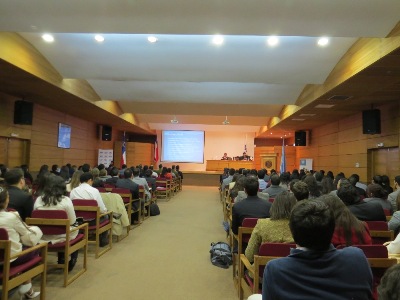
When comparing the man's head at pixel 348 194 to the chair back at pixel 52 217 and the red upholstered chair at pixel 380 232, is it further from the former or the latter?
the chair back at pixel 52 217

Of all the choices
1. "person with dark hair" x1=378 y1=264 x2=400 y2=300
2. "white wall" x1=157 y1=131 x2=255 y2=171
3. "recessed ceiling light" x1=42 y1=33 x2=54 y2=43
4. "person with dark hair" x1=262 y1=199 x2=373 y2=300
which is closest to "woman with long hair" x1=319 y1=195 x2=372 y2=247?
"person with dark hair" x1=262 y1=199 x2=373 y2=300

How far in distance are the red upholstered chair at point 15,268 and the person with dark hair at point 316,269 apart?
207cm

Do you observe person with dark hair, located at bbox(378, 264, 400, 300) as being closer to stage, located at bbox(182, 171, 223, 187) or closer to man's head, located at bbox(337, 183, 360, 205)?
man's head, located at bbox(337, 183, 360, 205)

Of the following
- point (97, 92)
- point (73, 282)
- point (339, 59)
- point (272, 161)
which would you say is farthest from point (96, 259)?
point (272, 161)

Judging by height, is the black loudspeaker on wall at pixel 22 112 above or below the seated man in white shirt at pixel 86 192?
above

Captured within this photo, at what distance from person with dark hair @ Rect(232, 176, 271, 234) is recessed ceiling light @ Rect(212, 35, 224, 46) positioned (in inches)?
143

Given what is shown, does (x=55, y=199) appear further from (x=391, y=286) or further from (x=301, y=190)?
(x=391, y=286)

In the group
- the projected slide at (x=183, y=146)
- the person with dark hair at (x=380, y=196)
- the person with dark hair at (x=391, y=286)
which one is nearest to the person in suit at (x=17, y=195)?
the person with dark hair at (x=391, y=286)

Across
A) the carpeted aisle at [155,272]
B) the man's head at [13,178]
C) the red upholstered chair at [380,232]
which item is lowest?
the carpeted aisle at [155,272]

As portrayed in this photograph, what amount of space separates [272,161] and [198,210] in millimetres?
8561

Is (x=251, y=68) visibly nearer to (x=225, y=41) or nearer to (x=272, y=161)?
(x=225, y=41)

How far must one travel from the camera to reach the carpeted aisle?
3.51 metres

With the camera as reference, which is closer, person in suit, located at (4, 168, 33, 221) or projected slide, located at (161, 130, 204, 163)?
person in suit, located at (4, 168, 33, 221)

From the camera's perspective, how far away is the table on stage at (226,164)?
59.2ft
